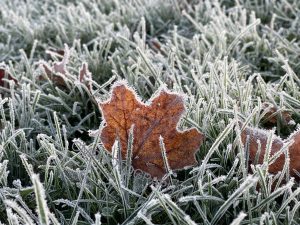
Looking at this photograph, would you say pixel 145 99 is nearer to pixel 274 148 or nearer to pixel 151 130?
pixel 151 130

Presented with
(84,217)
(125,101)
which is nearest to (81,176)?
(84,217)

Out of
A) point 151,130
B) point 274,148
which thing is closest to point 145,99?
point 151,130

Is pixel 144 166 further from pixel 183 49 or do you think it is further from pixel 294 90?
pixel 183 49
